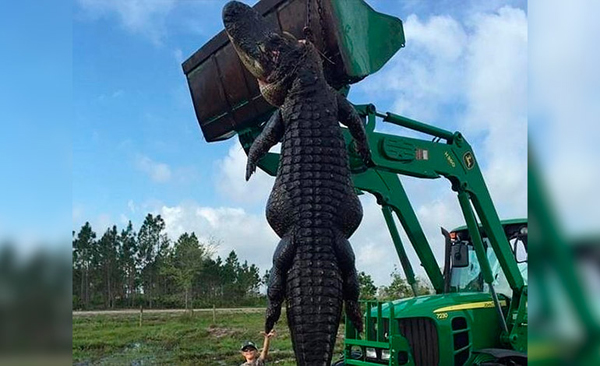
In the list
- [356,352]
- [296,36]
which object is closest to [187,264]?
[356,352]

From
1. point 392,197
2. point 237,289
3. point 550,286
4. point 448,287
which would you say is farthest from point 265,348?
point 237,289

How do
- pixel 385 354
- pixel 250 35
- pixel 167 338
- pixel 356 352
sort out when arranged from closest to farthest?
pixel 250 35
pixel 385 354
pixel 356 352
pixel 167 338

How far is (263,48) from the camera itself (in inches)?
70.6

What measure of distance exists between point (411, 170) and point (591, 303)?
3.46 metres

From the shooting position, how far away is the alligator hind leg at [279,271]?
1.62 meters

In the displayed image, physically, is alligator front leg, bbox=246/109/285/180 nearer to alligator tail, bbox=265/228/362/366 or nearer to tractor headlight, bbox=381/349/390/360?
alligator tail, bbox=265/228/362/366

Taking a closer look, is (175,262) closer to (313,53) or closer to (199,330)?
(199,330)

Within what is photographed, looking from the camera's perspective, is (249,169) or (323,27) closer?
(249,169)

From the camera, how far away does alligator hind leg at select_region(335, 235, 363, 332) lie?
162cm

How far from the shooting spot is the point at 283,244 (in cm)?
164

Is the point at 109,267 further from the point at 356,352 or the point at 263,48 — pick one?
the point at 263,48

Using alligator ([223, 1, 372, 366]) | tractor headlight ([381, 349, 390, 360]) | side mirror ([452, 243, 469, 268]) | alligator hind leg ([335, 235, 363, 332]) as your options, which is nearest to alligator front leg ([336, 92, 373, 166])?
alligator ([223, 1, 372, 366])

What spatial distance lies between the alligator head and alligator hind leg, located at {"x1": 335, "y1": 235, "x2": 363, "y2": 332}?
50 centimetres

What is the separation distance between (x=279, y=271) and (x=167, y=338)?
1194 cm
